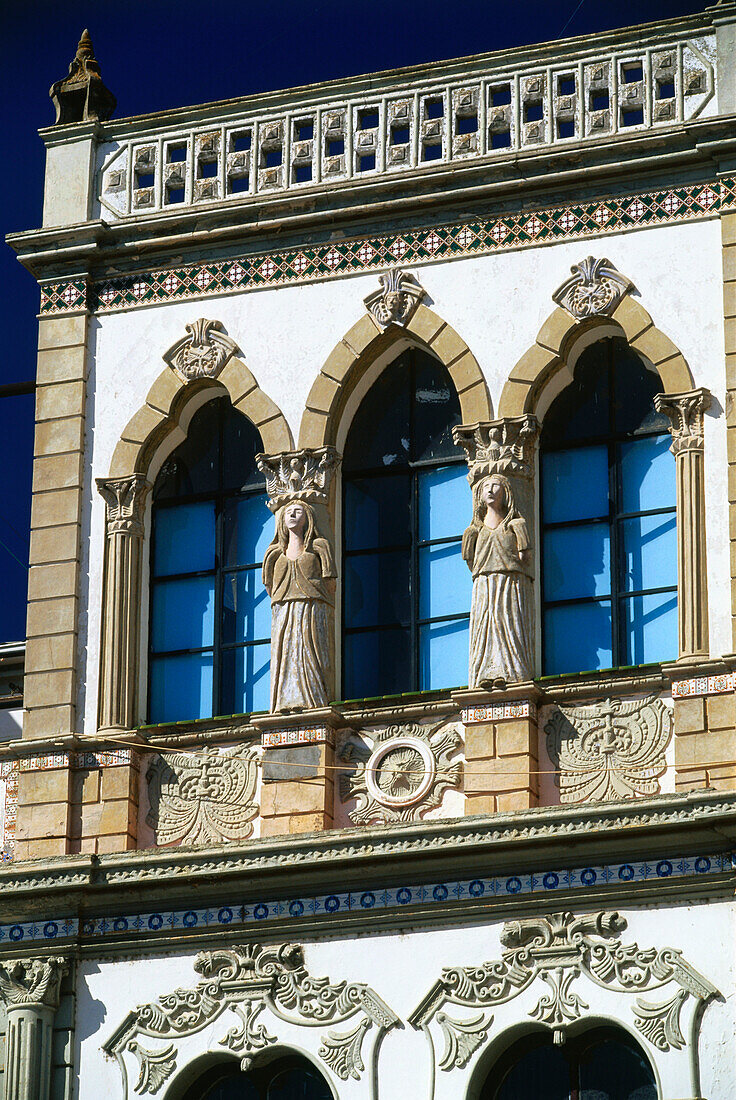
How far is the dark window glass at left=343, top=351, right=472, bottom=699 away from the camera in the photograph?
21.4m

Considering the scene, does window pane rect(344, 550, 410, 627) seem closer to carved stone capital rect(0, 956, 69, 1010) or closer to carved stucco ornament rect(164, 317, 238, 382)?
carved stucco ornament rect(164, 317, 238, 382)

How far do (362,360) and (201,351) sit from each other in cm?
141

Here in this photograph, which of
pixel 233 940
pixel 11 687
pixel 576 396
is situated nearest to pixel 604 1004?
pixel 233 940

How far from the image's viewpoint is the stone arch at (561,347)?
21.3m

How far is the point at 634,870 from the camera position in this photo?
1977cm

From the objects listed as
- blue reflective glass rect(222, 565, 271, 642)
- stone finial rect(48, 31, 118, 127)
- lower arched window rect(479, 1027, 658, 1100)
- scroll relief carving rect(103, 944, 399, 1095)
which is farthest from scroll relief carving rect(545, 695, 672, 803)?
stone finial rect(48, 31, 118, 127)

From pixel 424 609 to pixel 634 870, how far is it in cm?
297

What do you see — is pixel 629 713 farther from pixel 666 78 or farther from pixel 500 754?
pixel 666 78

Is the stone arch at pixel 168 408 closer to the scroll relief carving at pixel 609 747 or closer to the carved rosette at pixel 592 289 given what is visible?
the carved rosette at pixel 592 289

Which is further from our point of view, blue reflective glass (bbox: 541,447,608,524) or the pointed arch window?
the pointed arch window

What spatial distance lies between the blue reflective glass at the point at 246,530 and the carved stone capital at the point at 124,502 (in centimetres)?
70

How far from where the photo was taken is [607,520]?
21.3 metres

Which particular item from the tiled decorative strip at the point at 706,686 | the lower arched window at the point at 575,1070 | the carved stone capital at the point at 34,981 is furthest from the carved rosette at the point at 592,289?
the carved stone capital at the point at 34,981

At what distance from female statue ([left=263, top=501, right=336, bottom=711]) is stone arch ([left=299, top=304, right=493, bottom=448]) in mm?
681
